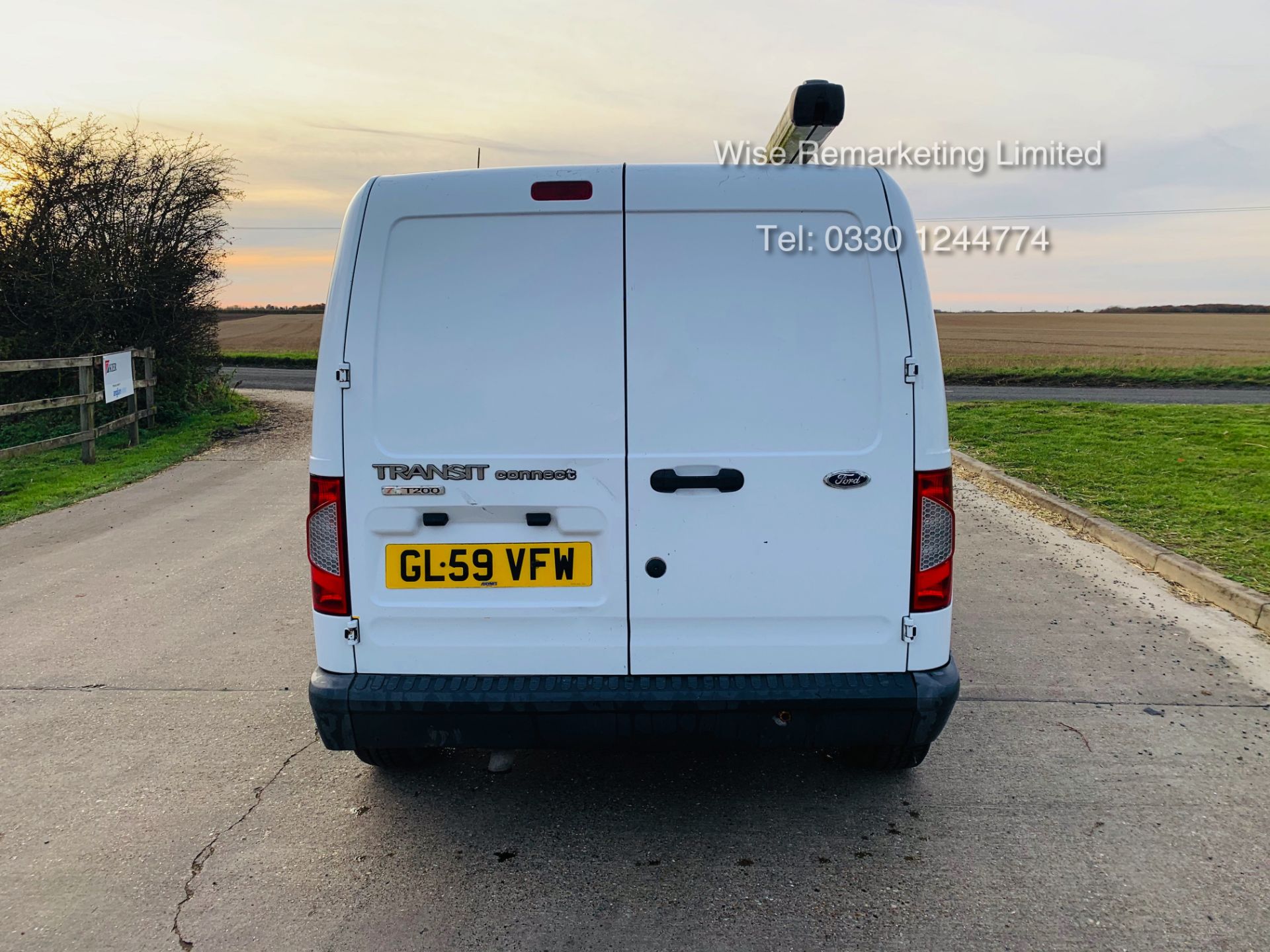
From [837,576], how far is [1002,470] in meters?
8.55

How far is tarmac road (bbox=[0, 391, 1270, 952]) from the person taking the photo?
9.38 ft

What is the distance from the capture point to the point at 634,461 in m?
3.04

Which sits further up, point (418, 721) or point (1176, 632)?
point (418, 721)

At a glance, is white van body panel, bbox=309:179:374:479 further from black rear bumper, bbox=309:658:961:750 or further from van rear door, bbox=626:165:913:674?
van rear door, bbox=626:165:913:674

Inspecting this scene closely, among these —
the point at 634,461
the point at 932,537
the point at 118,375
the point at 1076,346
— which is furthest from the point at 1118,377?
the point at 634,461

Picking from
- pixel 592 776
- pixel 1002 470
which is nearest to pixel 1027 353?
pixel 1002 470

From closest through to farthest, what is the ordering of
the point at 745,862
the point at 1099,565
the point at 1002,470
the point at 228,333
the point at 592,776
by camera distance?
the point at 745,862 < the point at 592,776 < the point at 1099,565 < the point at 1002,470 < the point at 228,333

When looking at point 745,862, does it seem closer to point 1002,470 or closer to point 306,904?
point 306,904

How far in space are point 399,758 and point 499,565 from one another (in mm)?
1146

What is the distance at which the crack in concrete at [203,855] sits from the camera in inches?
112

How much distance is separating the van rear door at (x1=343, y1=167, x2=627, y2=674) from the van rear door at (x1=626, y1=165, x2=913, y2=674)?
0.35ft

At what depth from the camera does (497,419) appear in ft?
9.94

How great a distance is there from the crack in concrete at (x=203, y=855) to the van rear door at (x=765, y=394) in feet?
5.61

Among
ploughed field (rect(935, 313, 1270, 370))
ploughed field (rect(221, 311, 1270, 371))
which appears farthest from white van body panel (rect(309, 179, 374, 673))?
ploughed field (rect(935, 313, 1270, 370))
